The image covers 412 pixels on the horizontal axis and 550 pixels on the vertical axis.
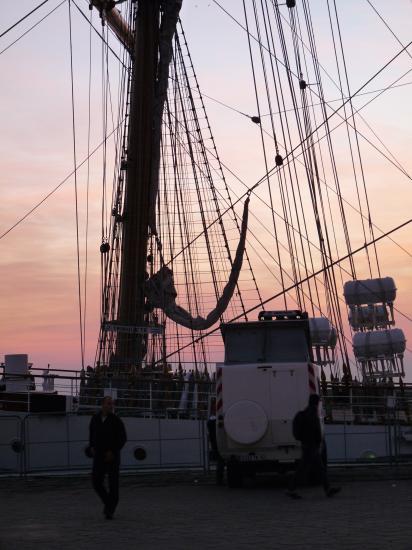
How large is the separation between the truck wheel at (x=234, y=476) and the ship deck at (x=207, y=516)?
0.82 ft

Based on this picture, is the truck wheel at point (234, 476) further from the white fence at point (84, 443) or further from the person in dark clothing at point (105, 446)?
the person in dark clothing at point (105, 446)

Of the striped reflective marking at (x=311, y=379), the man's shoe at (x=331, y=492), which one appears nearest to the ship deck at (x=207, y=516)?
the man's shoe at (x=331, y=492)

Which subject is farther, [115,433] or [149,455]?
[149,455]

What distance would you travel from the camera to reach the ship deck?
10312 millimetres

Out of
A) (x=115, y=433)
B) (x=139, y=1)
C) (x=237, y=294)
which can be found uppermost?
(x=139, y=1)

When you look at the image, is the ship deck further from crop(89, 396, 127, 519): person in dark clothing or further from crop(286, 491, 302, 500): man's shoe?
crop(89, 396, 127, 519): person in dark clothing

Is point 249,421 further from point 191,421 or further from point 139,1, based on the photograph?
point 139,1

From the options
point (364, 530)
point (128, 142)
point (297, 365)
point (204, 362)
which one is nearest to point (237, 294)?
point (204, 362)

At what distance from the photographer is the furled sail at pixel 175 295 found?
3059 centimetres

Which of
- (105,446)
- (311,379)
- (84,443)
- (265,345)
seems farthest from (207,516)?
(84,443)

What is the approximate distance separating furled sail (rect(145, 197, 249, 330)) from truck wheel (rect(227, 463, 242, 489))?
13.2 metres

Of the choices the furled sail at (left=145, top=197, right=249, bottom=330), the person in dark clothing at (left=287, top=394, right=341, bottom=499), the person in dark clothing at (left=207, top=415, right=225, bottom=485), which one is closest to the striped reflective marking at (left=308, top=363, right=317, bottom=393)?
the person in dark clothing at (left=287, top=394, right=341, bottom=499)

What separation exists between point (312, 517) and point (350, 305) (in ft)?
92.3

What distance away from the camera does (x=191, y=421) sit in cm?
2373
